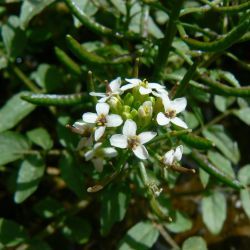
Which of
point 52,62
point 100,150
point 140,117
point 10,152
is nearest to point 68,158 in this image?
point 10,152

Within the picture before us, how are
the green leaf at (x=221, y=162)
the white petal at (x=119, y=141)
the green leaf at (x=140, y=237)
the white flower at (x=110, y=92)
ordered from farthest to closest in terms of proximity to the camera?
1. the green leaf at (x=221, y=162)
2. the green leaf at (x=140, y=237)
3. the white flower at (x=110, y=92)
4. the white petal at (x=119, y=141)

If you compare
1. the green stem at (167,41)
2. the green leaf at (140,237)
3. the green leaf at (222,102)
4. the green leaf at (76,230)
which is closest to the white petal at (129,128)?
the green stem at (167,41)

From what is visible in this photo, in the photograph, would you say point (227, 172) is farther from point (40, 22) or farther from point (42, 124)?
point (40, 22)

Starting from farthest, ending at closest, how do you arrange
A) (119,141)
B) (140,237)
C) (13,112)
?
(13,112), (140,237), (119,141)

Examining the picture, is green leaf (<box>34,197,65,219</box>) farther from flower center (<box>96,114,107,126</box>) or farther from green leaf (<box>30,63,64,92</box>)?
flower center (<box>96,114,107,126</box>)

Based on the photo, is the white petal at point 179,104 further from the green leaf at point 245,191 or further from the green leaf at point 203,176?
the green leaf at point 245,191

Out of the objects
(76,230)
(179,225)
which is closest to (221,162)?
(179,225)

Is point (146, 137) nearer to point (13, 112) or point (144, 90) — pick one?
point (144, 90)
